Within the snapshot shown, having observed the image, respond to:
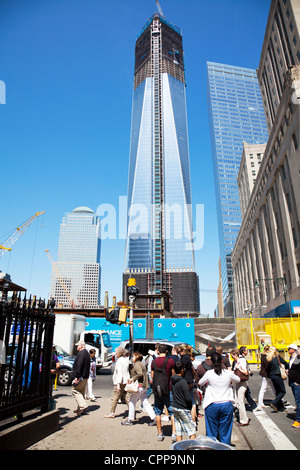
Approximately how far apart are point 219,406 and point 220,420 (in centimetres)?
27

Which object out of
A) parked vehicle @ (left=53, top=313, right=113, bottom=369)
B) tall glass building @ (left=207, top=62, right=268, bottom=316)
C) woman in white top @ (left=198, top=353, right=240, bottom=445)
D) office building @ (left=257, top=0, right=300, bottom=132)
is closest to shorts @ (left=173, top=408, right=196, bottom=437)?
woman in white top @ (left=198, top=353, right=240, bottom=445)

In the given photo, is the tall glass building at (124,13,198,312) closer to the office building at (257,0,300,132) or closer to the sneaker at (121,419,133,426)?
the office building at (257,0,300,132)

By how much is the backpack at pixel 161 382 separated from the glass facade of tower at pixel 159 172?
462ft

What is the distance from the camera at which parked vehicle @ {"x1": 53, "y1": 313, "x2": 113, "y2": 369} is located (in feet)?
63.7

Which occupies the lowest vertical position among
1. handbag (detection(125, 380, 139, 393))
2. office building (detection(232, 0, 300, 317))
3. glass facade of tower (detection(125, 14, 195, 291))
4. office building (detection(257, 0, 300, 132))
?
handbag (detection(125, 380, 139, 393))

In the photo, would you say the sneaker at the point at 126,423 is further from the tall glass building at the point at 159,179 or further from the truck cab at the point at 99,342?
the tall glass building at the point at 159,179

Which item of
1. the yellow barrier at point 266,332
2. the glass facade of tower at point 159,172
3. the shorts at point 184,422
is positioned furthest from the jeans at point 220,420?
the glass facade of tower at point 159,172

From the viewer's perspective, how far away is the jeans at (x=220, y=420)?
4867mm

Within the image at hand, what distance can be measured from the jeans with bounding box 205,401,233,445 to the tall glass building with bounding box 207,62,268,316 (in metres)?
156

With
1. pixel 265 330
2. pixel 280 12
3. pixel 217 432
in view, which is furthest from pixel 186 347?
pixel 280 12

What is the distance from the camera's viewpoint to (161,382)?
6.54m

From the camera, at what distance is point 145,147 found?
171750 millimetres

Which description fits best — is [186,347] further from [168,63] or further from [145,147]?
[168,63]

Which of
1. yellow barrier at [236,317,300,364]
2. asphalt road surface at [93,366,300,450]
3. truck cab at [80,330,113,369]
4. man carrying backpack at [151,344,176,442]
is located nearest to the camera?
asphalt road surface at [93,366,300,450]
